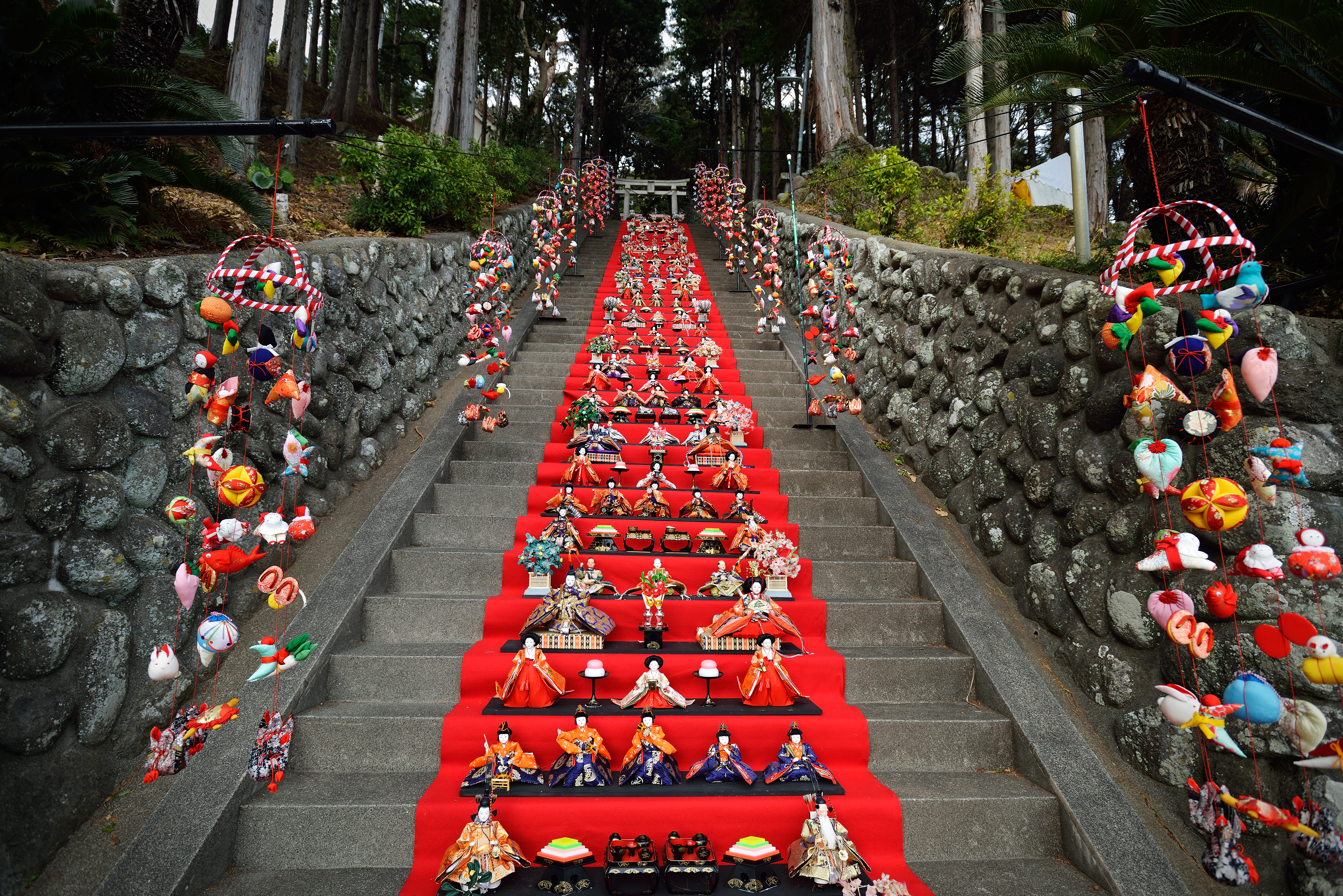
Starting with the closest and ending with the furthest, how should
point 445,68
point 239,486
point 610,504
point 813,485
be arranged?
point 239,486, point 610,504, point 813,485, point 445,68

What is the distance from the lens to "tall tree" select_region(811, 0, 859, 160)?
11734 millimetres

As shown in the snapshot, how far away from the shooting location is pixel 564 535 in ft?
13.1

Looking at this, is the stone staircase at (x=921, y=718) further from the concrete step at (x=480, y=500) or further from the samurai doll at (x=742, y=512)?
the concrete step at (x=480, y=500)

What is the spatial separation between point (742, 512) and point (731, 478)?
427mm

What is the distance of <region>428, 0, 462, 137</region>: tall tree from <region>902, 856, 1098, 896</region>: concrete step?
8.96 m

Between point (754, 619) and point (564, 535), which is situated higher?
point (564, 535)

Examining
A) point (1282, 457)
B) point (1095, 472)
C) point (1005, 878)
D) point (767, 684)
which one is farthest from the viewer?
point (1095, 472)

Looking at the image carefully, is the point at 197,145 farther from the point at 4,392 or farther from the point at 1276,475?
the point at 1276,475

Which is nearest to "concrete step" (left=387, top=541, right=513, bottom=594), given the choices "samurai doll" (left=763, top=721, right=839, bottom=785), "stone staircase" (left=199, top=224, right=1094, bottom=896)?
"stone staircase" (left=199, top=224, right=1094, bottom=896)

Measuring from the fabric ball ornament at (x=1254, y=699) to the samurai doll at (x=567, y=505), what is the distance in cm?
328

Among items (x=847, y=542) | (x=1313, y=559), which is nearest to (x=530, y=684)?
(x=847, y=542)

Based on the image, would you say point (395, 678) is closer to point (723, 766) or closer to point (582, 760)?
point (582, 760)

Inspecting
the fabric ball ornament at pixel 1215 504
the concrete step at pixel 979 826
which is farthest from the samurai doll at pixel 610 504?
the fabric ball ornament at pixel 1215 504

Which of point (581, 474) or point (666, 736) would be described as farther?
point (581, 474)
